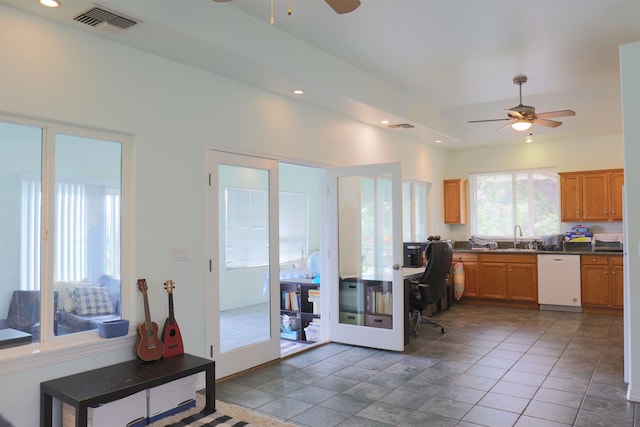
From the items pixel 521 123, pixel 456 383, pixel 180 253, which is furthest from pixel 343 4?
pixel 521 123

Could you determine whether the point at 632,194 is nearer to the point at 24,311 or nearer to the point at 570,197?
the point at 570,197

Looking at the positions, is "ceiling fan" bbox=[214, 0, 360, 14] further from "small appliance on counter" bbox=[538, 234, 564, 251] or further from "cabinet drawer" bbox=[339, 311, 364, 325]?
"small appliance on counter" bbox=[538, 234, 564, 251]

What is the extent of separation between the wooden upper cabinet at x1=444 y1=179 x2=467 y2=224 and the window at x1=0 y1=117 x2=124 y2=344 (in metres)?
6.10

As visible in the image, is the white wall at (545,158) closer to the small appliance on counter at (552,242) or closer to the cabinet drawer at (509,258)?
the small appliance on counter at (552,242)

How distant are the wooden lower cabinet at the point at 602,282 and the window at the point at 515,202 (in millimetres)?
1045

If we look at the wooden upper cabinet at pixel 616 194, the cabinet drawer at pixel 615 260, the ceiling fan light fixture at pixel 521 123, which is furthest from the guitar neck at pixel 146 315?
the wooden upper cabinet at pixel 616 194

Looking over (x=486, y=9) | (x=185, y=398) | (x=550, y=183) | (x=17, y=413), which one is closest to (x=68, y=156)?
(x=17, y=413)

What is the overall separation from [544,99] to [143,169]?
512cm

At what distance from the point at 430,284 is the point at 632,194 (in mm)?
2515

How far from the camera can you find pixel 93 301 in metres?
3.21

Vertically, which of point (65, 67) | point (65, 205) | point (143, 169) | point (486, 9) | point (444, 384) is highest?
point (486, 9)

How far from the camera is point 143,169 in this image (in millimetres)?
3395

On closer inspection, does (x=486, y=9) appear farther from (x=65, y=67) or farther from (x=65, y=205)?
(x=65, y=205)

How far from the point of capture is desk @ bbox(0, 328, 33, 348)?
2762 millimetres
